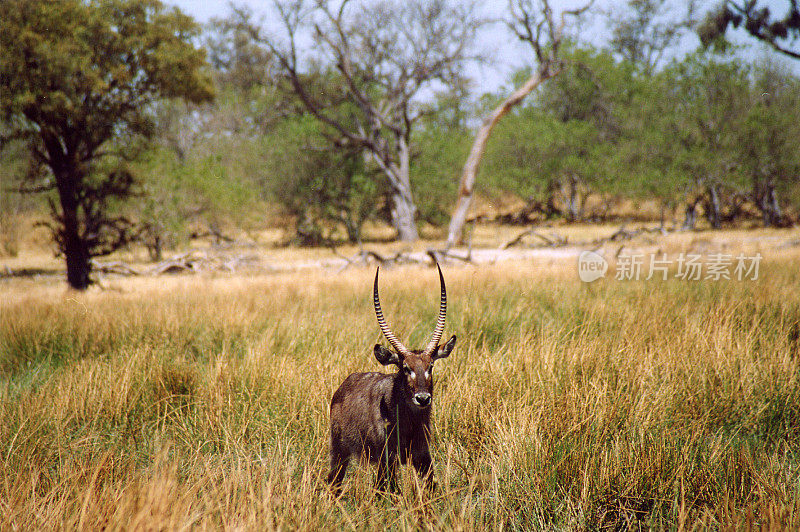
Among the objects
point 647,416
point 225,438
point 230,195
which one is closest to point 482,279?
point 647,416

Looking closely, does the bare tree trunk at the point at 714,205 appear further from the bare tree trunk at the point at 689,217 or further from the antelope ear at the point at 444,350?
the antelope ear at the point at 444,350

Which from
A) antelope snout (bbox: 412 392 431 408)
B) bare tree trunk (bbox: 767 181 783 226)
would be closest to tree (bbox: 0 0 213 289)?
antelope snout (bbox: 412 392 431 408)

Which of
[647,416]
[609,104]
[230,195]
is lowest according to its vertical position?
[647,416]

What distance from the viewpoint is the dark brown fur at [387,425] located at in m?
2.48

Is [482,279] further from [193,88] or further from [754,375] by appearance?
[193,88]

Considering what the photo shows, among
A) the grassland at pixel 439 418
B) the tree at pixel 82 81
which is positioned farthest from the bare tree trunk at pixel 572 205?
the grassland at pixel 439 418

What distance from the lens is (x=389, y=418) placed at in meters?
2.59

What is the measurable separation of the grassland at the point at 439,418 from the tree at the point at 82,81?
16.3 ft

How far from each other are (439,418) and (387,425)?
688mm

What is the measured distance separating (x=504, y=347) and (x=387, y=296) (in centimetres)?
247

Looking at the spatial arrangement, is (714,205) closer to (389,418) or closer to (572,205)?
(572,205)

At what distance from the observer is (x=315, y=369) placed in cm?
381

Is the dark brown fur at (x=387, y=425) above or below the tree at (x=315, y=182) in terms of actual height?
below

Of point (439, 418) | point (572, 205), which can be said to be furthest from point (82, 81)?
point (572, 205)
